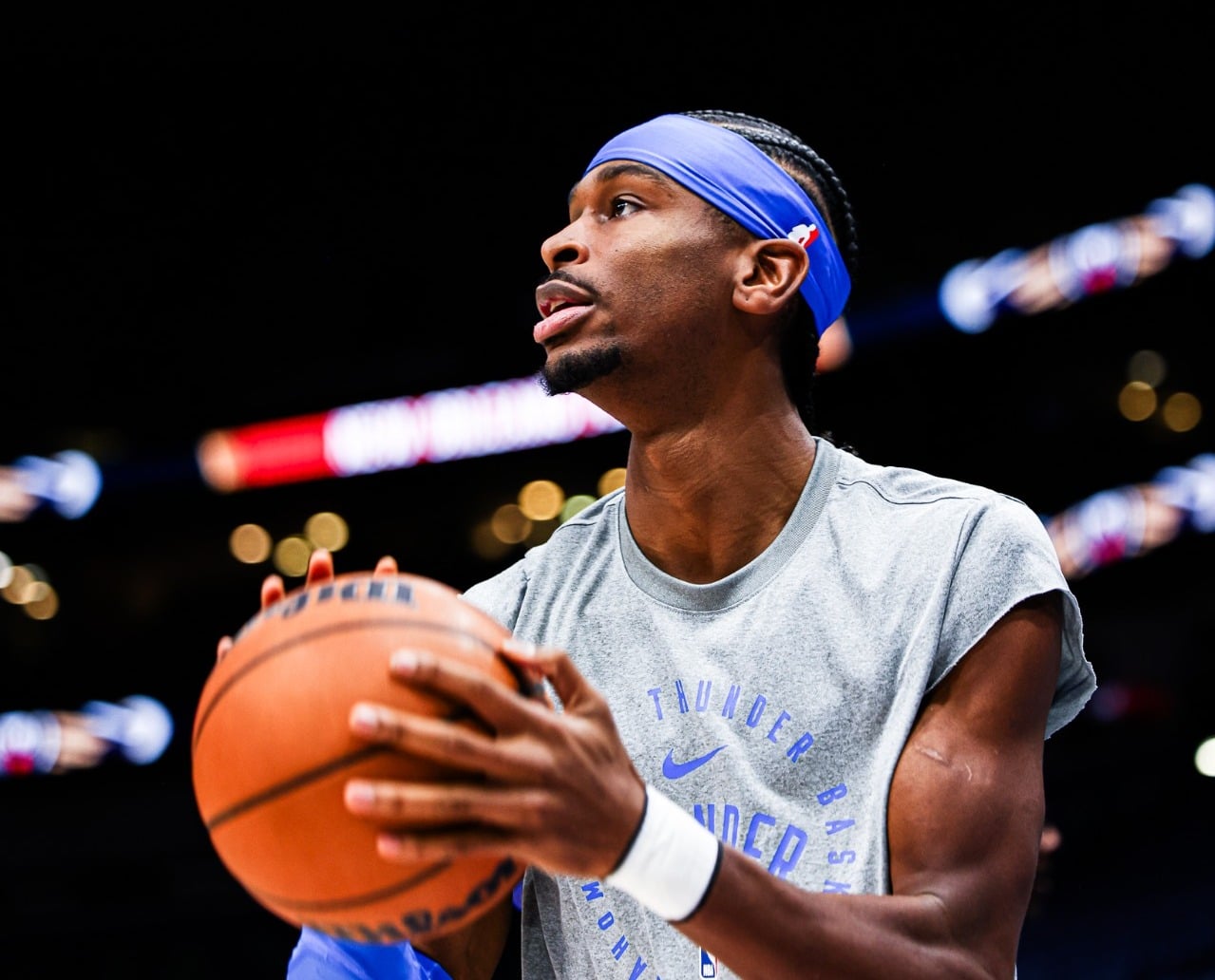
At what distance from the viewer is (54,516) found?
13.9 meters

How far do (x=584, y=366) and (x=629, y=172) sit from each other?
48 centimetres

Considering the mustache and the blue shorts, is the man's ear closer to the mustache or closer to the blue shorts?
the mustache

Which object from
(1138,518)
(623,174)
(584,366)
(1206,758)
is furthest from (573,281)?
(1138,518)

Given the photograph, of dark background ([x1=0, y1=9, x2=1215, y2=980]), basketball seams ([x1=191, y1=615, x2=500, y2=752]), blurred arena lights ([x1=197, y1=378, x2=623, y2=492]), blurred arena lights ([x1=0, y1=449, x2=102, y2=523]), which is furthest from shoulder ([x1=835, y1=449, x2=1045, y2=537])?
blurred arena lights ([x1=0, y1=449, x2=102, y2=523])

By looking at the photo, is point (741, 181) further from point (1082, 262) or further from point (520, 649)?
point (1082, 262)

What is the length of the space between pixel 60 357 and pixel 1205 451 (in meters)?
12.9

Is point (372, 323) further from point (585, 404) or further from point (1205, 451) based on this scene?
point (1205, 451)

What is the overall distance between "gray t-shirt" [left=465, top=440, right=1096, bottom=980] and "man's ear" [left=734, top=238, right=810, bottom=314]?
0.35 meters

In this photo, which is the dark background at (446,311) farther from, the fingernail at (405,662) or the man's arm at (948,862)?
the fingernail at (405,662)

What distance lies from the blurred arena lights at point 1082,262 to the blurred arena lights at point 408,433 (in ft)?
12.5

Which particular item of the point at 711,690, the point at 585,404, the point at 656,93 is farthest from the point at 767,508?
the point at 585,404

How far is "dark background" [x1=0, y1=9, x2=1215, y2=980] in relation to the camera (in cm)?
1108

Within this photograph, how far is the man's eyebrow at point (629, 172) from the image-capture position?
2678 millimetres

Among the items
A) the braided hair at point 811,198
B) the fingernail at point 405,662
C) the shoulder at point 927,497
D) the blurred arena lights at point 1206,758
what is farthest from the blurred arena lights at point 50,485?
the fingernail at point 405,662
